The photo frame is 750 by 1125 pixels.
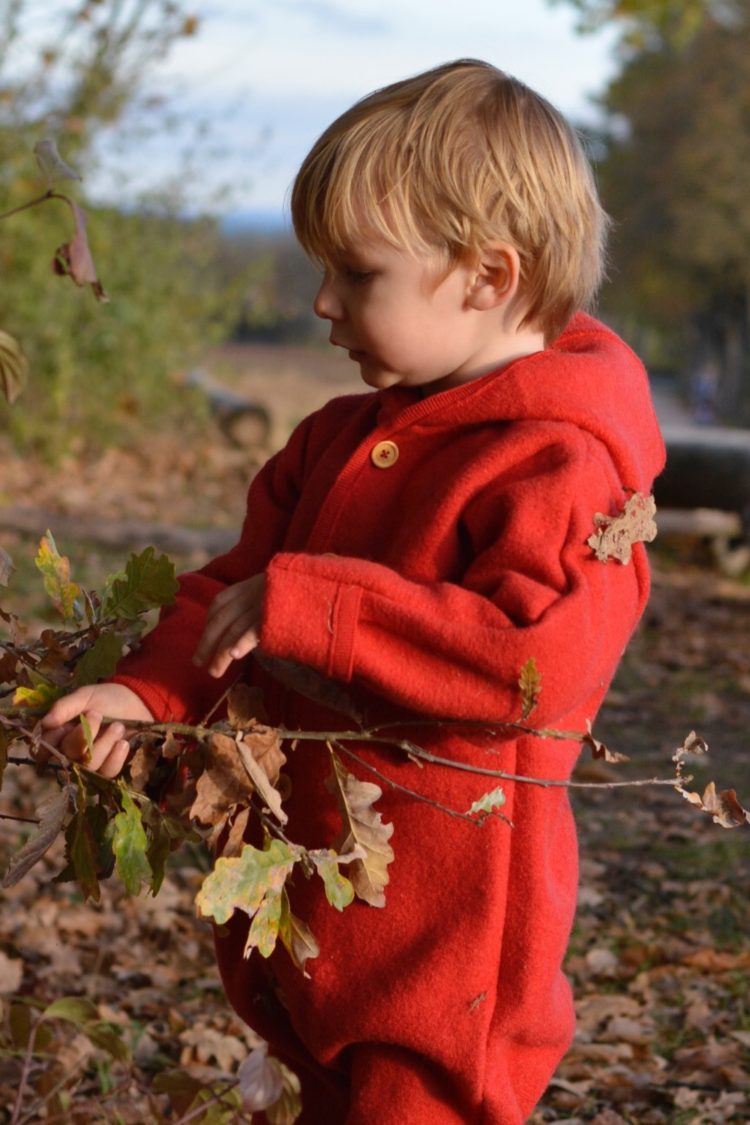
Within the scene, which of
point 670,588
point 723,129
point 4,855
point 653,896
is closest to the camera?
point 4,855

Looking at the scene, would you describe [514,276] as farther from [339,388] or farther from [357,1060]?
[339,388]

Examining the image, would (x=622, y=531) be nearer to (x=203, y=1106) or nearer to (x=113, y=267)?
(x=203, y=1106)

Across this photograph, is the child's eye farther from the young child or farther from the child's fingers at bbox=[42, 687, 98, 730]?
the child's fingers at bbox=[42, 687, 98, 730]

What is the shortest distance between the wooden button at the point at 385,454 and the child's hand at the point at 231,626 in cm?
29

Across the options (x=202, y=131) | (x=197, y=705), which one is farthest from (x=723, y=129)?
(x=197, y=705)

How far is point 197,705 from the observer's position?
1.95m

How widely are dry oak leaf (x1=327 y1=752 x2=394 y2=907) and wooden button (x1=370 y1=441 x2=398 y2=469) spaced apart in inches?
16.5

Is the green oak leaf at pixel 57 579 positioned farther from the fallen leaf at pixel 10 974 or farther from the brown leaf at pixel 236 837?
the fallen leaf at pixel 10 974

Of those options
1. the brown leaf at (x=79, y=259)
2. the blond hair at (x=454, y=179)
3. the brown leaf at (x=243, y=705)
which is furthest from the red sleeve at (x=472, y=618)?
the brown leaf at (x=79, y=259)

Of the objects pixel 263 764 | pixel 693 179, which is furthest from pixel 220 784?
pixel 693 179

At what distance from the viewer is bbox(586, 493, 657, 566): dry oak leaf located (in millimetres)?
1742

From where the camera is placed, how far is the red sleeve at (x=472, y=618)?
5.37 ft

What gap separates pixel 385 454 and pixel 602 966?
7.42 feet

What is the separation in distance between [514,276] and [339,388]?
817 inches
